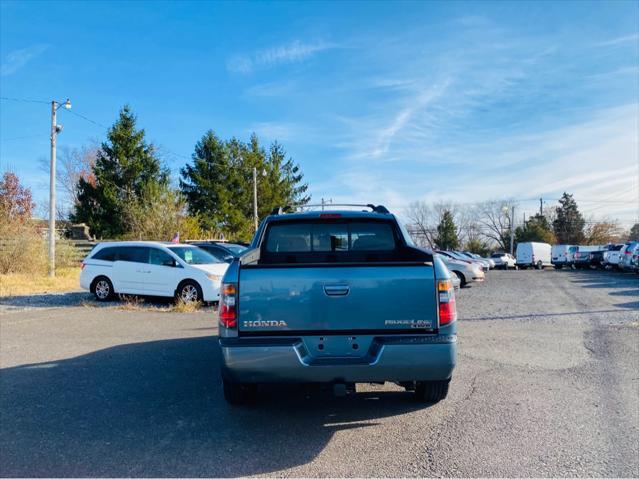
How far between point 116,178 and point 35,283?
21592mm

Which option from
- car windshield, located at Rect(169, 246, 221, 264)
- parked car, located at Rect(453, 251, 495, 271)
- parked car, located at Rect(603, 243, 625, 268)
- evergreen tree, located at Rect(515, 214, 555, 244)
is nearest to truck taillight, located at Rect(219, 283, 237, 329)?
car windshield, located at Rect(169, 246, 221, 264)

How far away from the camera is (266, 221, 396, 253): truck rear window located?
510 cm

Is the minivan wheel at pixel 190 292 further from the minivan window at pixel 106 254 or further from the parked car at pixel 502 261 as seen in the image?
the parked car at pixel 502 261

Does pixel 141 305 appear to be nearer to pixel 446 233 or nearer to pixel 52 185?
pixel 52 185

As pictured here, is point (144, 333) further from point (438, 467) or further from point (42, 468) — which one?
point (438, 467)

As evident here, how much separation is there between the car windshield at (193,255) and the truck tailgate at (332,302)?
978cm

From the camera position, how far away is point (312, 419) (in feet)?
14.6

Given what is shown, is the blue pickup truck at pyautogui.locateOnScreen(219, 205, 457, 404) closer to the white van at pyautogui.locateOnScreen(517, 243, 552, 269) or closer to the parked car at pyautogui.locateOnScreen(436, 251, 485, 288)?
the parked car at pyautogui.locateOnScreen(436, 251, 485, 288)

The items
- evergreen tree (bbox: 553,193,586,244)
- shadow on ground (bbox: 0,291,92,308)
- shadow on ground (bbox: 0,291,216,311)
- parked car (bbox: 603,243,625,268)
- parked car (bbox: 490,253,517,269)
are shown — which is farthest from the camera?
evergreen tree (bbox: 553,193,586,244)

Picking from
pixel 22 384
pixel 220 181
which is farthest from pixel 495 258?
pixel 22 384

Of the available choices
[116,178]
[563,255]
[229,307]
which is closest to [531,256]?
[563,255]

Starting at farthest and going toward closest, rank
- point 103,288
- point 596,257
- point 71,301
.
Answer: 1. point 596,257
2. point 71,301
3. point 103,288

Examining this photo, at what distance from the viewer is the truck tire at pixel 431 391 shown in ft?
15.2

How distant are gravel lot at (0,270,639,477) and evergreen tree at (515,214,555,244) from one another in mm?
Result: 71403
